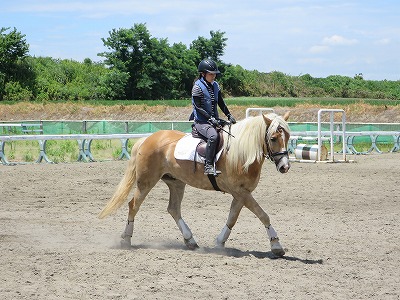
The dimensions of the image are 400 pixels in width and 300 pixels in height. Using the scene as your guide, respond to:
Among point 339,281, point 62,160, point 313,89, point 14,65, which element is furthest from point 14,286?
point 313,89

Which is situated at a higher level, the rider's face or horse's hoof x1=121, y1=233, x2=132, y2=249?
the rider's face

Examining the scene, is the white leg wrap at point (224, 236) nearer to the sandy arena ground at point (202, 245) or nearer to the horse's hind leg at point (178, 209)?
the sandy arena ground at point (202, 245)

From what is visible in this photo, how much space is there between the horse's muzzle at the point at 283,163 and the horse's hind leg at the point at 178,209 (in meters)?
1.59

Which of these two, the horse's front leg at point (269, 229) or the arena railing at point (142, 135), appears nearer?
the horse's front leg at point (269, 229)

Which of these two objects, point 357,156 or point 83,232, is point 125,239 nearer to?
point 83,232

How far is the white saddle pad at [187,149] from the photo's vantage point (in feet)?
30.9

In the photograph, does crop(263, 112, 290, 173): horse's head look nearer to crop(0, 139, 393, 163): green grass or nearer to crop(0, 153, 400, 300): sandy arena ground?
crop(0, 153, 400, 300): sandy arena ground

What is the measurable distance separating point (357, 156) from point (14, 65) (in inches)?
1917

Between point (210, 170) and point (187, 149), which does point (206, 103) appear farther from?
point (210, 170)

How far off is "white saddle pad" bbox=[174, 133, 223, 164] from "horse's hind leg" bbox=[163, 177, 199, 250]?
0.68m

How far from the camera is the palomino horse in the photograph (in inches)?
347

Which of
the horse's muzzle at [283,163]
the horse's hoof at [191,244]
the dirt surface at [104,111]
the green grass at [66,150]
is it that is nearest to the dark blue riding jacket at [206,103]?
the horse's muzzle at [283,163]

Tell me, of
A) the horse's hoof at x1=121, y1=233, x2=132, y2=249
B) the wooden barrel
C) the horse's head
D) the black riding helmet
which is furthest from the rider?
the wooden barrel

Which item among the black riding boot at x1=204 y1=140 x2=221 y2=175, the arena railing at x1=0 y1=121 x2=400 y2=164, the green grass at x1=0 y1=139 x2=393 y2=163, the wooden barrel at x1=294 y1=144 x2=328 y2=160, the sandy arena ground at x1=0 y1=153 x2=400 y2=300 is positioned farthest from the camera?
the green grass at x1=0 y1=139 x2=393 y2=163
